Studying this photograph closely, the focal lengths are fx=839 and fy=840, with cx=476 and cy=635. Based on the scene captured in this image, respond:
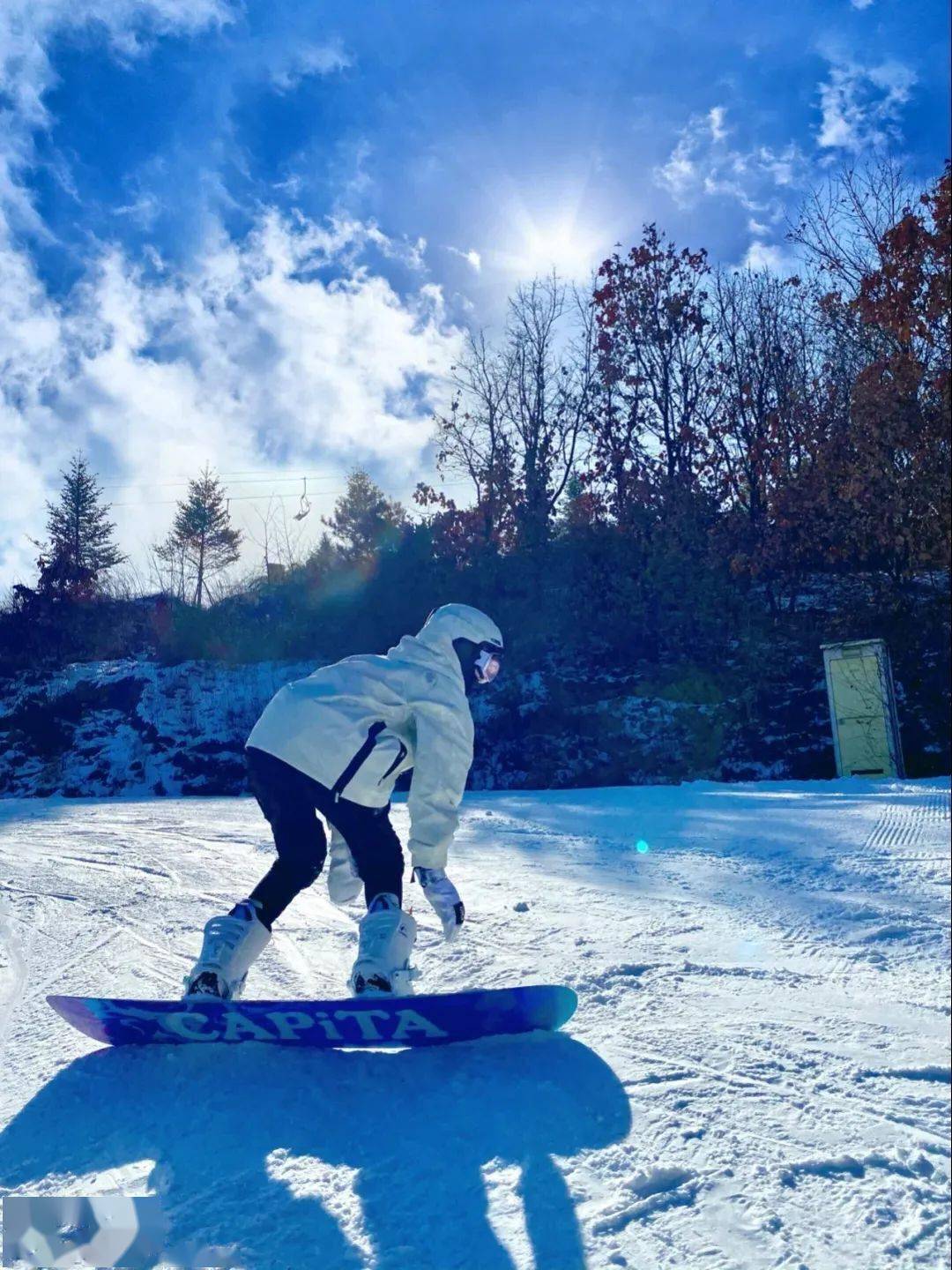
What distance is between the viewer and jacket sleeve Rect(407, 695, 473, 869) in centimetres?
279

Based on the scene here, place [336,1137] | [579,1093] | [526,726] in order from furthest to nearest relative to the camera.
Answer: [526,726] → [579,1093] → [336,1137]

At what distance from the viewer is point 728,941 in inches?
114

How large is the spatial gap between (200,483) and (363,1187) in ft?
121

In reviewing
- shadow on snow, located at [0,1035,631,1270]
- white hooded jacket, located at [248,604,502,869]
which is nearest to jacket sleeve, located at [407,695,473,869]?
white hooded jacket, located at [248,604,502,869]

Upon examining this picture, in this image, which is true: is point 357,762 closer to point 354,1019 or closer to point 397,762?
point 397,762

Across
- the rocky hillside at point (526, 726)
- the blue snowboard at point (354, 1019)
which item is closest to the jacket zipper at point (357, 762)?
the blue snowboard at point (354, 1019)

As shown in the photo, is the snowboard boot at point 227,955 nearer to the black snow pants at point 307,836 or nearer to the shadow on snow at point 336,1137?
the black snow pants at point 307,836

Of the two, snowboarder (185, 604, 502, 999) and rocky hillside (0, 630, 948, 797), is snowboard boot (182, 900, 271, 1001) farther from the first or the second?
rocky hillside (0, 630, 948, 797)

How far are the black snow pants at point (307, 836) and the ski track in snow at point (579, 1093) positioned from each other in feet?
1.20

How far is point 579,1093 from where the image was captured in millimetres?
1987

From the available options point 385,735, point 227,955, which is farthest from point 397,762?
point 227,955

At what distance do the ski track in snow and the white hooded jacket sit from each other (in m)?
0.63

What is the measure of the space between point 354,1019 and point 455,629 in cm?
137

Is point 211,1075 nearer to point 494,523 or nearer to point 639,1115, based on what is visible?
point 639,1115
